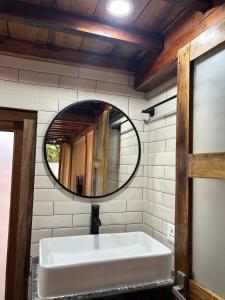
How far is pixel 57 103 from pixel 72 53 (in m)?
0.37

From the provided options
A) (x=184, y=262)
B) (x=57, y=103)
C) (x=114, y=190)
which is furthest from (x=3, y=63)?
(x=184, y=262)

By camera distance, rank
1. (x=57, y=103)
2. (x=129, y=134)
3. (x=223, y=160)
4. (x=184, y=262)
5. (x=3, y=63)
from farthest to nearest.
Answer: (x=129, y=134)
(x=57, y=103)
(x=3, y=63)
(x=184, y=262)
(x=223, y=160)

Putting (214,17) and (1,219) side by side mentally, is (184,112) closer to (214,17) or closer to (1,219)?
(214,17)

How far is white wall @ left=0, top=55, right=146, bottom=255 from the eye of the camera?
1.66m

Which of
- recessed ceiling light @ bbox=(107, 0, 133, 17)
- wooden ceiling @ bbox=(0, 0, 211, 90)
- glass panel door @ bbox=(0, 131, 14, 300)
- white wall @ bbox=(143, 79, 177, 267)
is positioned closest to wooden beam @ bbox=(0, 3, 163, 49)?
wooden ceiling @ bbox=(0, 0, 211, 90)

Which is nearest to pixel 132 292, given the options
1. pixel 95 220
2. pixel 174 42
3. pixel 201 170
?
pixel 95 220

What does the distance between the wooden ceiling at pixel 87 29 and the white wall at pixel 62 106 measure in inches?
3.7

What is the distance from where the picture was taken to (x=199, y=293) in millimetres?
1002

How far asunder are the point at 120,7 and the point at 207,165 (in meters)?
0.90

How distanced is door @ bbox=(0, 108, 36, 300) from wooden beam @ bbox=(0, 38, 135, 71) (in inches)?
15.8

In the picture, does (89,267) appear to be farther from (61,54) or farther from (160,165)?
(61,54)

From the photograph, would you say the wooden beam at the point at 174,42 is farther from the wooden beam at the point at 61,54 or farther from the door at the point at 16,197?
the door at the point at 16,197

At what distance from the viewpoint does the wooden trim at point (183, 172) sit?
43.4 inches

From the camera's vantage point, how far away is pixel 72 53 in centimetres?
174
